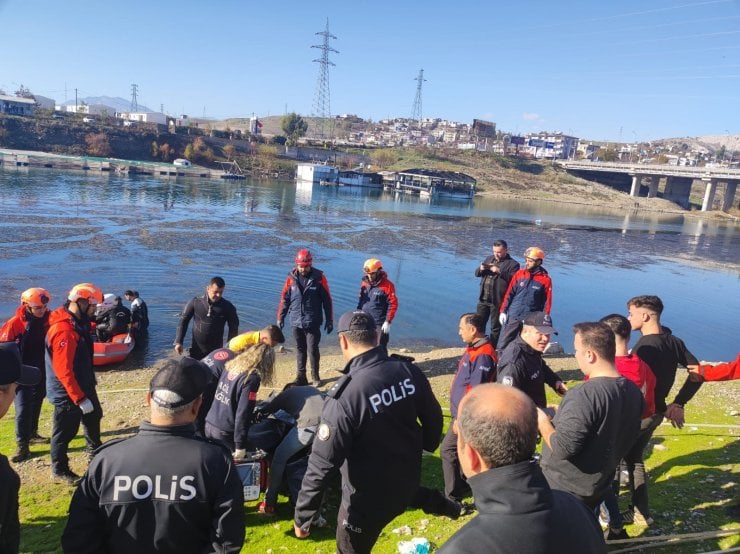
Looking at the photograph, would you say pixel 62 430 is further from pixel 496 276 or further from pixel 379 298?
pixel 496 276

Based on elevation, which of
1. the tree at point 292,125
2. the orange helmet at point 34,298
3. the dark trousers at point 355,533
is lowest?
the dark trousers at point 355,533

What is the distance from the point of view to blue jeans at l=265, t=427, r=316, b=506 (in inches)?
187

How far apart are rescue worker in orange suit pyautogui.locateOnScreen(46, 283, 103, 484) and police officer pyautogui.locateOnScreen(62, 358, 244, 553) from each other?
10.9 feet

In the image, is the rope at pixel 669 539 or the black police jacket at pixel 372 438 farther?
the rope at pixel 669 539

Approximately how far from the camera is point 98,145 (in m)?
92.2

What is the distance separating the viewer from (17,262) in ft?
66.0

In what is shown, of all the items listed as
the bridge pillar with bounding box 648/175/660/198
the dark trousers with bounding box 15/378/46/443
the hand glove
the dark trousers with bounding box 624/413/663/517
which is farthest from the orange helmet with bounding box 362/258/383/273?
the bridge pillar with bounding box 648/175/660/198

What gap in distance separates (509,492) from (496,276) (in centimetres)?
883

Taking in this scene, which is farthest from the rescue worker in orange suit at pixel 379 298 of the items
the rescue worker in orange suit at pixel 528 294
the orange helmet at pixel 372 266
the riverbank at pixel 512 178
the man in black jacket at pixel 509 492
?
the riverbank at pixel 512 178

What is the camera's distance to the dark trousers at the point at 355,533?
11.7ft

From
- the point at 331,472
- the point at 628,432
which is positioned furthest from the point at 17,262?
the point at 628,432

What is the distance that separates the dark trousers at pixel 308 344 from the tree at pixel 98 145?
97.1 metres

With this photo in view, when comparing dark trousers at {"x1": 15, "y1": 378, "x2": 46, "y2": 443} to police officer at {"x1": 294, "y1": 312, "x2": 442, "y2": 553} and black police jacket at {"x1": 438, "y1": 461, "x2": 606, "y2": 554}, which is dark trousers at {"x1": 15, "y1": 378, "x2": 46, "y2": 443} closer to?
police officer at {"x1": 294, "y1": 312, "x2": 442, "y2": 553}

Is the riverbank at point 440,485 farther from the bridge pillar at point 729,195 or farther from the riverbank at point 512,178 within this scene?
the bridge pillar at point 729,195
